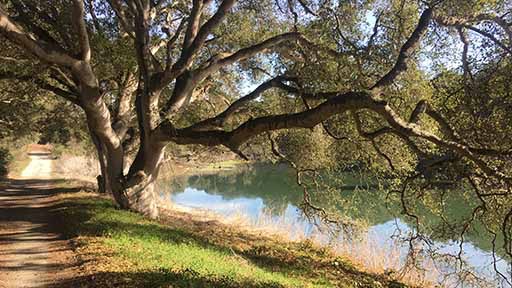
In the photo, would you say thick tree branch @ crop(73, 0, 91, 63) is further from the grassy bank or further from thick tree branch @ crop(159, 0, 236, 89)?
the grassy bank

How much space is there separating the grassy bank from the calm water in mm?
1543

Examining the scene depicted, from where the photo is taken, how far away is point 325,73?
415 inches

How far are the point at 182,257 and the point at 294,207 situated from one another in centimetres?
1920

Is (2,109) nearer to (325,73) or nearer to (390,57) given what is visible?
(325,73)

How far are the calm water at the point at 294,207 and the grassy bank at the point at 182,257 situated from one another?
1543 mm

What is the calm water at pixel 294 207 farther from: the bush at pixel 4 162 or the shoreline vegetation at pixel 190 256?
the bush at pixel 4 162

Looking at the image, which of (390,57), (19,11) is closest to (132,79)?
(19,11)

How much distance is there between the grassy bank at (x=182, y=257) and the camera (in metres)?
7.58

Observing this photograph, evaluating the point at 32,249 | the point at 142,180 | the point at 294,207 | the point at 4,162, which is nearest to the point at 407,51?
the point at 142,180

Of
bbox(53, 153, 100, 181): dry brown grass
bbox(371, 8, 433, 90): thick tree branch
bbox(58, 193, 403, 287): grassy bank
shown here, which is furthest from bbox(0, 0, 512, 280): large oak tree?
bbox(53, 153, 100, 181): dry brown grass

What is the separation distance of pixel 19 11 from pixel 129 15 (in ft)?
10.2

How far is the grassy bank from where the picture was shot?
7.58 meters

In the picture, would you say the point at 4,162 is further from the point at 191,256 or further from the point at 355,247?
the point at 191,256

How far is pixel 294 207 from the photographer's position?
27906mm
